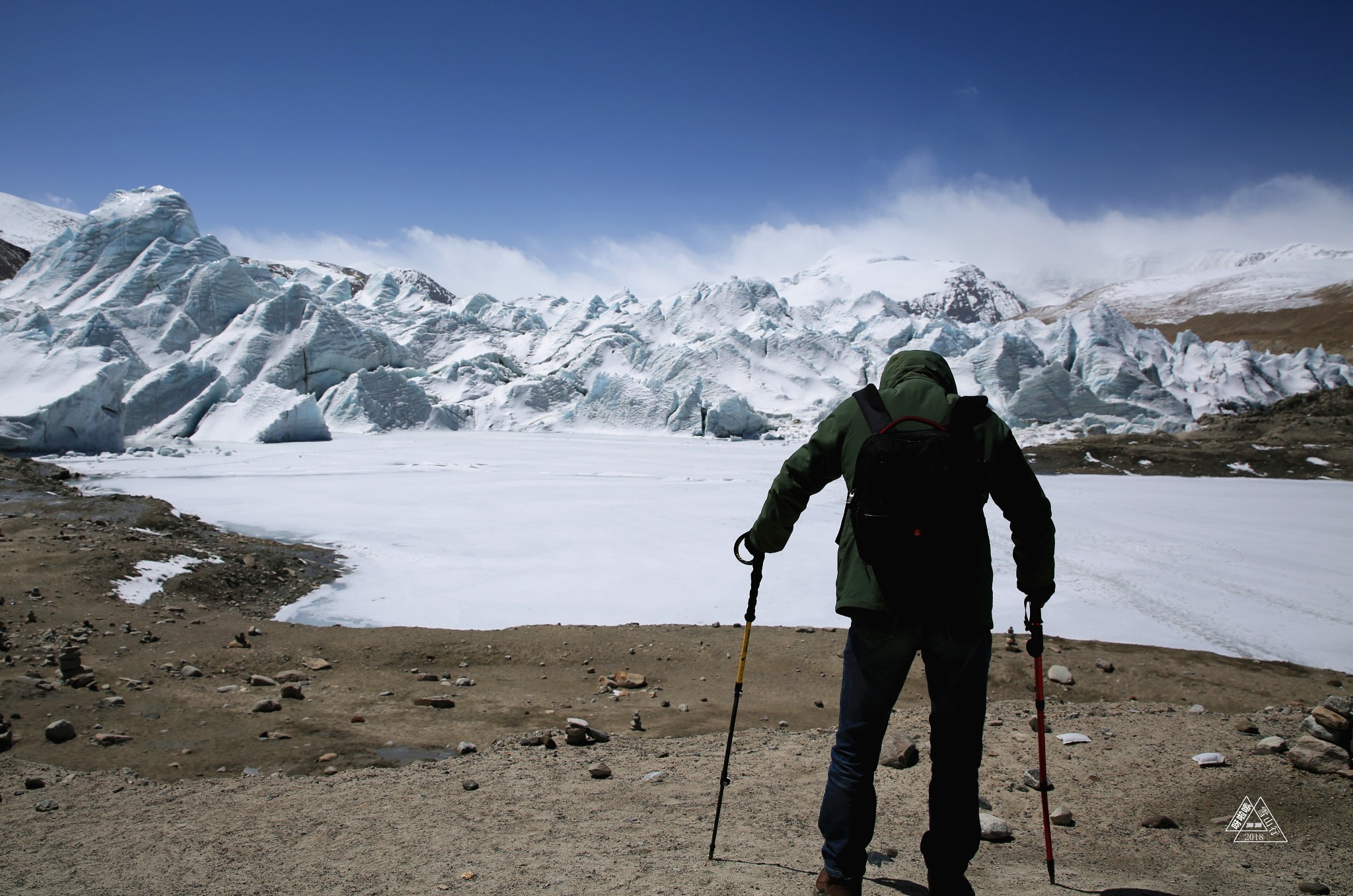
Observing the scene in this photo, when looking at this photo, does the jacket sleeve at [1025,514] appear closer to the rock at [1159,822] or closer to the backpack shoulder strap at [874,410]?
the backpack shoulder strap at [874,410]

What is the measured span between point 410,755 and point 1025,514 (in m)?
2.82

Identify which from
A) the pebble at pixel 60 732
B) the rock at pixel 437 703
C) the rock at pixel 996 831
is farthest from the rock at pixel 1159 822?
the pebble at pixel 60 732

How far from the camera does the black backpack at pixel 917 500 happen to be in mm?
1889

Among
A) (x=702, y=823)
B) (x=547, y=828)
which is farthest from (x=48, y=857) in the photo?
(x=702, y=823)

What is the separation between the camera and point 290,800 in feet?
9.18

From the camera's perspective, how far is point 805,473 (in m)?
2.14

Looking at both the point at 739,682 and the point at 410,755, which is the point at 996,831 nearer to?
the point at 739,682

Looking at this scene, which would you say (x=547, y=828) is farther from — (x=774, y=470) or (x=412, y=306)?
(x=412, y=306)

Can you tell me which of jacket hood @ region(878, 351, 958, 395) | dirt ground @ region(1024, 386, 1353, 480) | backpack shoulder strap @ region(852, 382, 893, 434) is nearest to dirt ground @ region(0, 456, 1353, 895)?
backpack shoulder strap @ region(852, 382, 893, 434)

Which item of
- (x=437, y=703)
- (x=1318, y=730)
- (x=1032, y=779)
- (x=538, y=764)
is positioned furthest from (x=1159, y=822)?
(x=437, y=703)

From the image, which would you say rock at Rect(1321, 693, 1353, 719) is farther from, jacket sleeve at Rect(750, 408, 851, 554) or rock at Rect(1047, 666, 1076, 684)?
jacket sleeve at Rect(750, 408, 851, 554)

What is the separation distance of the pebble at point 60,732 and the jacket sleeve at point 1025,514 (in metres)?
4.05

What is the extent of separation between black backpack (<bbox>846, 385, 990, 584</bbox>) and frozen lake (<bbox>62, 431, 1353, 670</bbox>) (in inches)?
170

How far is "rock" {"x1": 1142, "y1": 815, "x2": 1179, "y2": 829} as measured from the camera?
8.66ft
